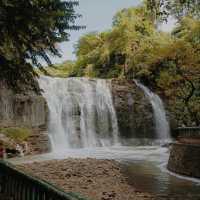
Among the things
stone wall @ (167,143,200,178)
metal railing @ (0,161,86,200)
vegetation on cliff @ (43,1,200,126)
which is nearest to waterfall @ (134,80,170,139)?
vegetation on cliff @ (43,1,200,126)

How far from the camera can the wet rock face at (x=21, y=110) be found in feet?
83.5

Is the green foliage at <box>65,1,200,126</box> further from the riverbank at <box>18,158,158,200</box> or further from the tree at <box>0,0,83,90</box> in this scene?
the tree at <box>0,0,83,90</box>

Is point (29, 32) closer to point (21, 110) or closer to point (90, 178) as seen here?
point (90, 178)

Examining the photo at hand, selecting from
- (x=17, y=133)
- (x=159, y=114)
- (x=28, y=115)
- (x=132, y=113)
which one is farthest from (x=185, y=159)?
(x=159, y=114)

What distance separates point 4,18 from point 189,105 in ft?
75.4

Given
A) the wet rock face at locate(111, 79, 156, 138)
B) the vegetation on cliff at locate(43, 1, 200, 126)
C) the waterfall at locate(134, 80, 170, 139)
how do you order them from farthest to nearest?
the waterfall at locate(134, 80, 170, 139)
the wet rock face at locate(111, 79, 156, 138)
the vegetation on cliff at locate(43, 1, 200, 126)

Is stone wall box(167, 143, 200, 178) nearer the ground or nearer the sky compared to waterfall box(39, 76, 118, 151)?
nearer the ground

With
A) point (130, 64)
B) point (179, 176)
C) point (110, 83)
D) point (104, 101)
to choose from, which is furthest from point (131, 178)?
point (130, 64)

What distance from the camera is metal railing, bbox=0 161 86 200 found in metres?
4.17

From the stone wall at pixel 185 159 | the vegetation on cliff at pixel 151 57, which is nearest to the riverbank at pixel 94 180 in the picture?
the stone wall at pixel 185 159

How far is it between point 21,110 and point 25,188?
21.3m

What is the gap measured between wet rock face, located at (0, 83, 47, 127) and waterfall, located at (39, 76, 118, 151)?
1202mm

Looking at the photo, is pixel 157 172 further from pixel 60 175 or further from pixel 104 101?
pixel 104 101

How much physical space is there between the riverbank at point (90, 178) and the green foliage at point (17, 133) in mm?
7108
